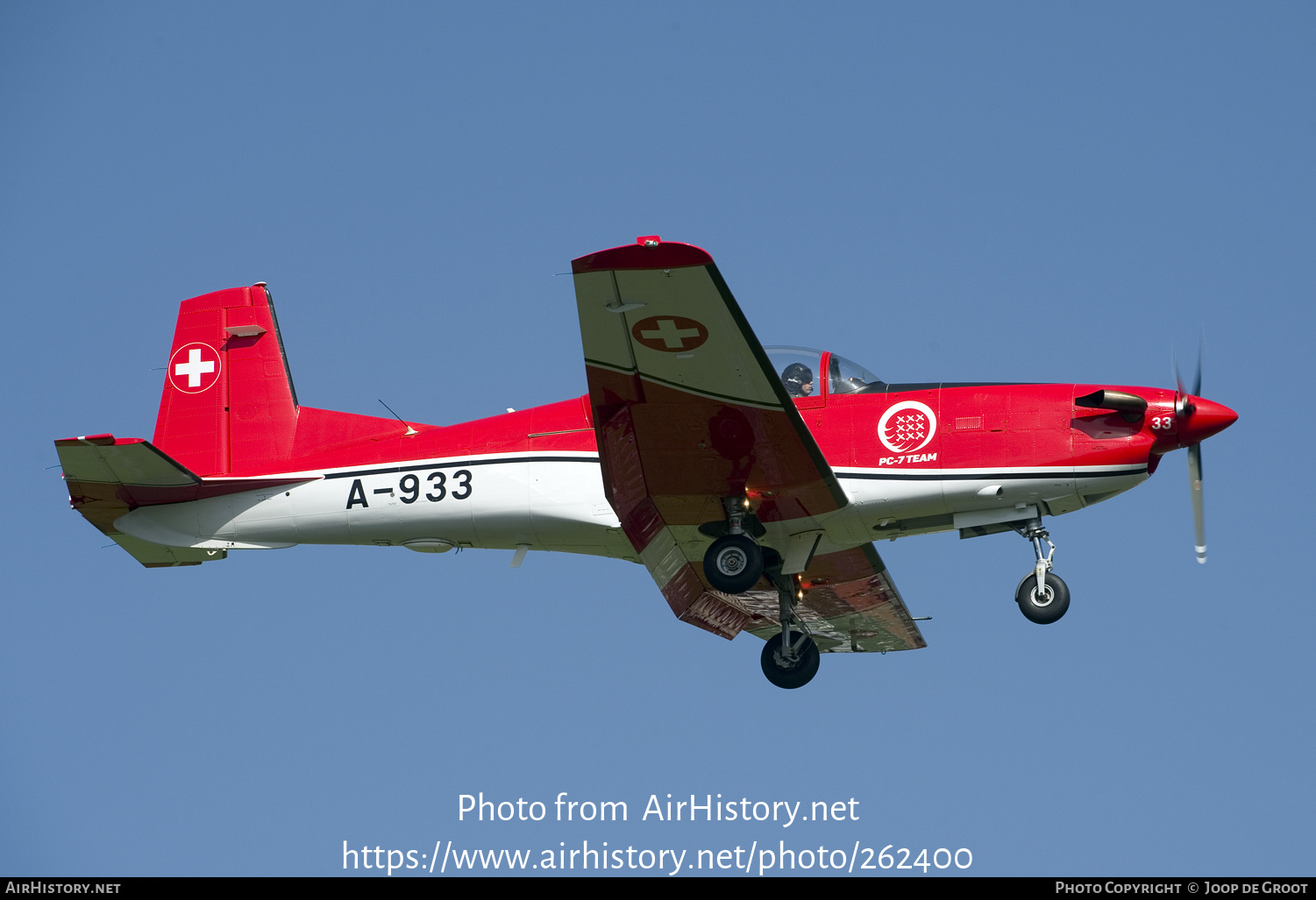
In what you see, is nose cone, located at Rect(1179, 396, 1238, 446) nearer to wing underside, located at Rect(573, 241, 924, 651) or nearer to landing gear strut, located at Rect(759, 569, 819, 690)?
wing underside, located at Rect(573, 241, 924, 651)

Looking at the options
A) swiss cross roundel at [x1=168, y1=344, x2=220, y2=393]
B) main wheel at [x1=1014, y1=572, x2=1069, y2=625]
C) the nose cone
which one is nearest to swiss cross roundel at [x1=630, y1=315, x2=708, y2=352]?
main wheel at [x1=1014, y1=572, x2=1069, y2=625]

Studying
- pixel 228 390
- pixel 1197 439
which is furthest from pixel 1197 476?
pixel 228 390

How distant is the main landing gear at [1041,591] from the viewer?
1462cm

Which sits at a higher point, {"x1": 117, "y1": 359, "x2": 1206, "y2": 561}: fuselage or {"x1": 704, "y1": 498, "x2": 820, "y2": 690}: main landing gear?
{"x1": 117, "y1": 359, "x2": 1206, "y2": 561}: fuselage

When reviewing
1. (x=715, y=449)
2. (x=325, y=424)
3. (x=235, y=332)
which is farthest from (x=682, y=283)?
(x=235, y=332)

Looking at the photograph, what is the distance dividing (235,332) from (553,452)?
4788 mm

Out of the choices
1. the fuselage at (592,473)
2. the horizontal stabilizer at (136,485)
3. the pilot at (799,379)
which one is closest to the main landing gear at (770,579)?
the fuselage at (592,473)

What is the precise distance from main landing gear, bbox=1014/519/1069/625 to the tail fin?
825 cm

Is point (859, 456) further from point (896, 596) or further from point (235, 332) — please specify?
point (235, 332)

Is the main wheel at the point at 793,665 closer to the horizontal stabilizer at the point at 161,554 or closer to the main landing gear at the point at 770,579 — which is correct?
the main landing gear at the point at 770,579

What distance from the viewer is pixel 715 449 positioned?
14.6 metres

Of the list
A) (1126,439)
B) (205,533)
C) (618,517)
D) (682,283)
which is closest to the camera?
(682,283)

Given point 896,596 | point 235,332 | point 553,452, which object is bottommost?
point 896,596

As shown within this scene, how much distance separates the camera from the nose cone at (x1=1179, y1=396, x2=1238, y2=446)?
14352 millimetres
